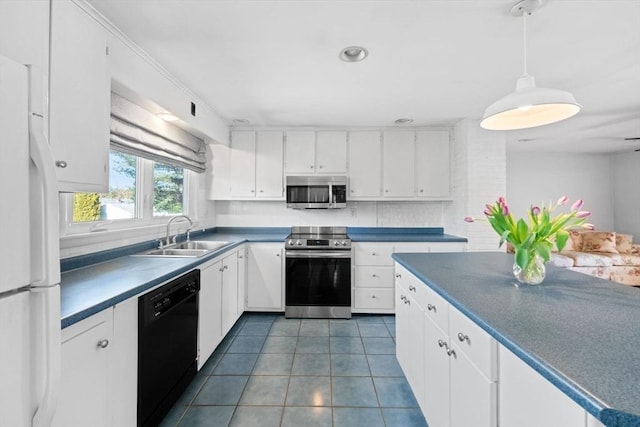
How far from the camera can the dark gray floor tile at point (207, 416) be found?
1703 mm

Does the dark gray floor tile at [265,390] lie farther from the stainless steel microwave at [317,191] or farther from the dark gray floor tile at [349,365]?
the stainless steel microwave at [317,191]

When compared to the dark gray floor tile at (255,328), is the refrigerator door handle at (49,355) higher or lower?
higher

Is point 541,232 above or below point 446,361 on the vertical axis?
above

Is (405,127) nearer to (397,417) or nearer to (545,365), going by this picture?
(397,417)

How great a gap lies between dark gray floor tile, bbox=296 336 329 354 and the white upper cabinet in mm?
1948

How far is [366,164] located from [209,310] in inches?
96.8

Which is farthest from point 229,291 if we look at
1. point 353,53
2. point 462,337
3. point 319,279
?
point 353,53

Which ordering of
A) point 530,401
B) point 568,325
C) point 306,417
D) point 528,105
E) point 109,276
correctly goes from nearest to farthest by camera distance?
point 530,401, point 568,325, point 528,105, point 109,276, point 306,417

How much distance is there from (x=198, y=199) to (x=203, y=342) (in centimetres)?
186

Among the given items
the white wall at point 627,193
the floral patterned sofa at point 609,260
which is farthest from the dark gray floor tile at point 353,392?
the white wall at point 627,193

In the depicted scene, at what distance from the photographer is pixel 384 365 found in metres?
2.34

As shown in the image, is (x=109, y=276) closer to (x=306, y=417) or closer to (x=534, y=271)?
(x=306, y=417)

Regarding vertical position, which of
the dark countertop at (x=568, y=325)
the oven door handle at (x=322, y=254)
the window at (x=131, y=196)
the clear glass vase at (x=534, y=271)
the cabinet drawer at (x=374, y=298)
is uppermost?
the window at (x=131, y=196)

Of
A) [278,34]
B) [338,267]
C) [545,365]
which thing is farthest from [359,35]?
[338,267]
